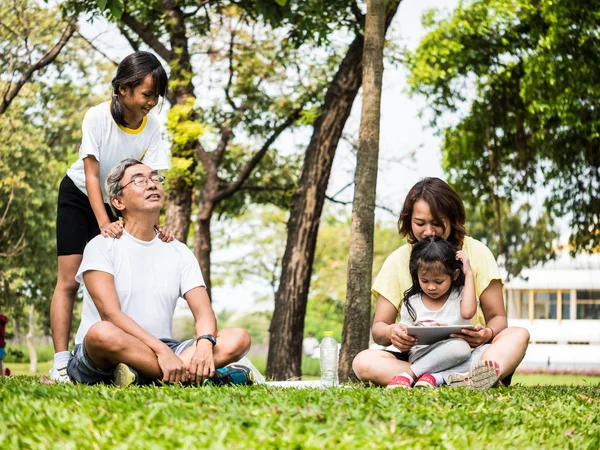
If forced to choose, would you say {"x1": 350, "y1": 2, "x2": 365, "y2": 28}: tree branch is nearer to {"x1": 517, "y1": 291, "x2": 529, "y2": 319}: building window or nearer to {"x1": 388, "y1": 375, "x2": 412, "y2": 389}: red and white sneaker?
{"x1": 388, "y1": 375, "x2": 412, "y2": 389}: red and white sneaker

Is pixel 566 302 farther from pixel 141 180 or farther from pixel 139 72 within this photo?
pixel 141 180

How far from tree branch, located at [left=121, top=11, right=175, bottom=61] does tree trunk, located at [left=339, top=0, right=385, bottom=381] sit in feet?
23.1

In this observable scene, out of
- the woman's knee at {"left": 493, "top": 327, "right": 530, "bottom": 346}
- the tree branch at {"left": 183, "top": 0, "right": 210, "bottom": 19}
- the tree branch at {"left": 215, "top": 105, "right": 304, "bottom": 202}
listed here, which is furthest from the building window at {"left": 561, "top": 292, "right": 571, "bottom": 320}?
the woman's knee at {"left": 493, "top": 327, "right": 530, "bottom": 346}

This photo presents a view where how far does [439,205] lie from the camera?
5297 millimetres

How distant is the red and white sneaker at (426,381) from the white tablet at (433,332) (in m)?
0.21

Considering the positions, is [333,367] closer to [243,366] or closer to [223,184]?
[243,366]

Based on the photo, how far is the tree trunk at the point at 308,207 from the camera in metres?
11.2

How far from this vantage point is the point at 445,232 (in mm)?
5355

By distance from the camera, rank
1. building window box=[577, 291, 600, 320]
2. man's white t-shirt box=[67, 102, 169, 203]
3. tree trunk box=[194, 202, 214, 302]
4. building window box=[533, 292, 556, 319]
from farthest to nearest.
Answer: building window box=[577, 291, 600, 320]
building window box=[533, 292, 556, 319]
tree trunk box=[194, 202, 214, 302]
man's white t-shirt box=[67, 102, 169, 203]

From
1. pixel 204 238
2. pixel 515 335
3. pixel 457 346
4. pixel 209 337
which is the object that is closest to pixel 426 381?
pixel 457 346

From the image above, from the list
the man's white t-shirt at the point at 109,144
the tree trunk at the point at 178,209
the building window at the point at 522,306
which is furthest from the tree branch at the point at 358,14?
the building window at the point at 522,306

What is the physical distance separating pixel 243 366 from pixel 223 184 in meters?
10.9

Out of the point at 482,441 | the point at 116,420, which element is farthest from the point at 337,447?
the point at 116,420

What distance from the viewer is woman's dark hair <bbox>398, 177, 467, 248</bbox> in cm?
530
